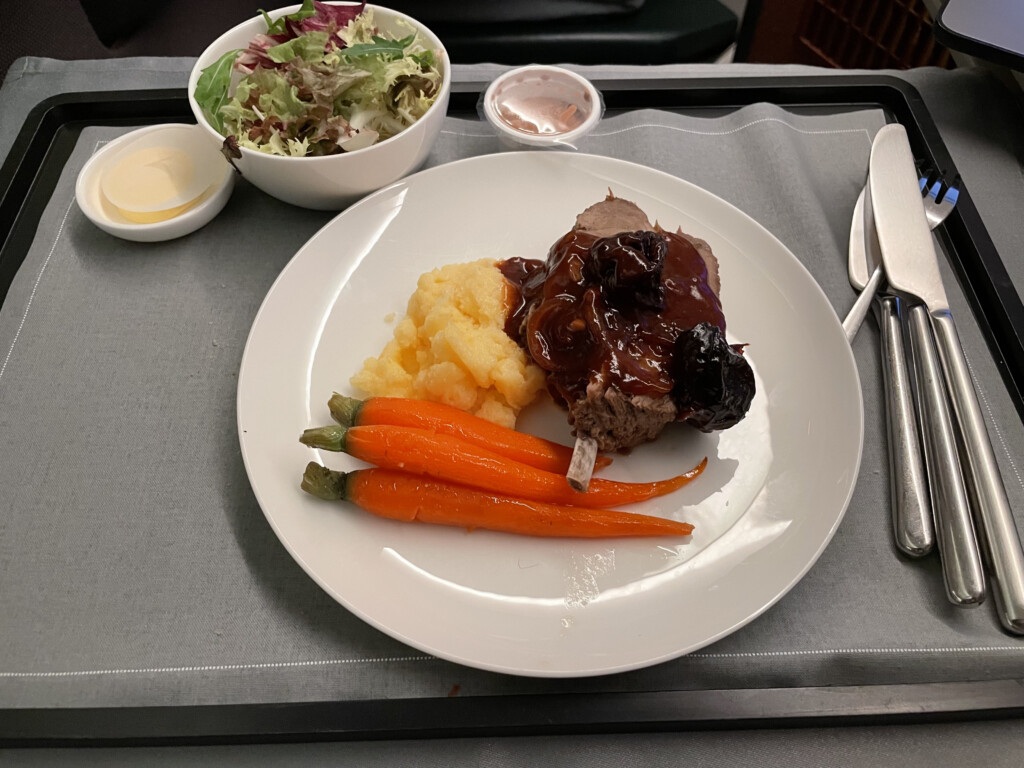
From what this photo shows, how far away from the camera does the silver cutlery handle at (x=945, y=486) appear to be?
2176mm

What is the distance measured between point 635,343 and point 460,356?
2.05ft

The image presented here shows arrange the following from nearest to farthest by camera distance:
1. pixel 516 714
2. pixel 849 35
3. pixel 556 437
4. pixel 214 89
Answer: pixel 516 714
pixel 556 437
pixel 214 89
pixel 849 35

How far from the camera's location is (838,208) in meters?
3.39

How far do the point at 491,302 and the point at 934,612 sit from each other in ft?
6.17

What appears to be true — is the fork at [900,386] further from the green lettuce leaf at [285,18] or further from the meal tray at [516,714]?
the green lettuce leaf at [285,18]

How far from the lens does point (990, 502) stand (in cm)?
226

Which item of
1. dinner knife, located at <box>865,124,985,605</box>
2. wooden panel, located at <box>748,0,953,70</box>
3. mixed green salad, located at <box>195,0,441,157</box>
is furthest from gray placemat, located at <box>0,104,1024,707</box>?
wooden panel, located at <box>748,0,953,70</box>

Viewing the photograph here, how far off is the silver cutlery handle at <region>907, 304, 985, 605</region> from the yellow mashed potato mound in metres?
1.46

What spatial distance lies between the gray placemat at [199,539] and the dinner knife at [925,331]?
0.14 m

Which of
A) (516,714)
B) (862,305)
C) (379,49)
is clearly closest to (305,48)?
(379,49)

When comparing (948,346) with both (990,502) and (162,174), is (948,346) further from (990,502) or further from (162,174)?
(162,174)

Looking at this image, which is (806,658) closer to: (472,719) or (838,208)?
(472,719)

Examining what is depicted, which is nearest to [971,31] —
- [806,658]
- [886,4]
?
[886,4]

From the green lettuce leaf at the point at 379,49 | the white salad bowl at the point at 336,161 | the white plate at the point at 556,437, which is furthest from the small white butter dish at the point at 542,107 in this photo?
the green lettuce leaf at the point at 379,49
